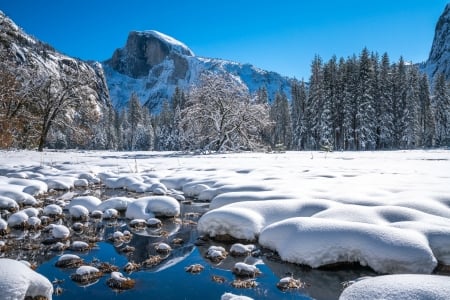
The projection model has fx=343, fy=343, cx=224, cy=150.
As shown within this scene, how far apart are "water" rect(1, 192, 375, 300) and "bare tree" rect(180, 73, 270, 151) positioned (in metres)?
23.0

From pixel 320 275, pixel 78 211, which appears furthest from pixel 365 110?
pixel 320 275

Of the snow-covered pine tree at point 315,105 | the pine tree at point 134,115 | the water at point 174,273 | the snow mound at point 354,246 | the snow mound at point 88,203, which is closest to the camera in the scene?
the water at point 174,273

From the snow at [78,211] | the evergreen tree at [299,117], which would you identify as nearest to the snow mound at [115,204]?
the snow at [78,211]

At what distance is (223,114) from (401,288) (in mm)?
25977

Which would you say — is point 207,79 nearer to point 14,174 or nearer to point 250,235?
point 14,174

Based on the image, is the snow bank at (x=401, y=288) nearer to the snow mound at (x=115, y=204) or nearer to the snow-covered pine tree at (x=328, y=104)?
the snow mound at (x=115, y=204)

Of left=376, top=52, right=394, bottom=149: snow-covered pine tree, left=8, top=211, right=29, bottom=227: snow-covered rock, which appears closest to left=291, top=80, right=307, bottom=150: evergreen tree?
left=376, top=52, right=394, bottom=149: snow-covered pine tree

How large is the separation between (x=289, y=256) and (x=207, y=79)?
86.3ft

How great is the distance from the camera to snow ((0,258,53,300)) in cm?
310

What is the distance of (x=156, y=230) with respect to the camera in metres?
6.49

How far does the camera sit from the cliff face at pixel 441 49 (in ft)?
456

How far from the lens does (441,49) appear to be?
147 m

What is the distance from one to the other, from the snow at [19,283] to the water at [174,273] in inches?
11.8

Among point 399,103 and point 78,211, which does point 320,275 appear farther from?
point 399,103
